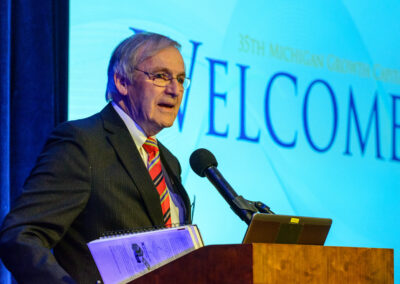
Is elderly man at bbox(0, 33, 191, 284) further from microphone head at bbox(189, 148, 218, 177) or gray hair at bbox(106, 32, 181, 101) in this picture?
microphone head at bbox(189, 148, 218, 177)

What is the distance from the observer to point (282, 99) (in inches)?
141

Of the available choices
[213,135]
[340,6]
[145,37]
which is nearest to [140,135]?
[145,37]

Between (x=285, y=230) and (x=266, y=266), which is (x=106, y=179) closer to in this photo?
(x=285, y=230)

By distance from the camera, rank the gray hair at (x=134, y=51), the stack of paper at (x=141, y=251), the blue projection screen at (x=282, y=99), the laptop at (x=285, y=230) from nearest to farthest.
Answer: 1. the stack of paper at (x=141, y=251)
2. the laptop at (x=285, y=230)
3. the gray hair at (x=134, y=51)
4. the blue projection screen at (x=282, y=99)

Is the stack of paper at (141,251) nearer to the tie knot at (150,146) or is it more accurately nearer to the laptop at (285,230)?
the laptop at (285,230)

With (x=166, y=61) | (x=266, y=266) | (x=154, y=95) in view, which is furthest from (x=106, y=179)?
(x=266, y=266)

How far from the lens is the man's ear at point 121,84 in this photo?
2.22m

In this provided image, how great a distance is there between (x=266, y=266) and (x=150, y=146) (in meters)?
0.96

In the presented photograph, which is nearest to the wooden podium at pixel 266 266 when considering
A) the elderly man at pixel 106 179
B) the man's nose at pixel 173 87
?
the elderly man at pixel 106 179

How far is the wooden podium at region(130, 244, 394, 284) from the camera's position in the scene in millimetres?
1333

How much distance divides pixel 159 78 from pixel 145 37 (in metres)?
0.17

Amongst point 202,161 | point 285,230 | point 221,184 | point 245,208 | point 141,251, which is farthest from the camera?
point 202,161

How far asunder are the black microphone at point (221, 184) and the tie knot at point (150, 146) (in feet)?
0.59

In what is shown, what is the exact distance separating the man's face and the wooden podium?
0.82 metres
